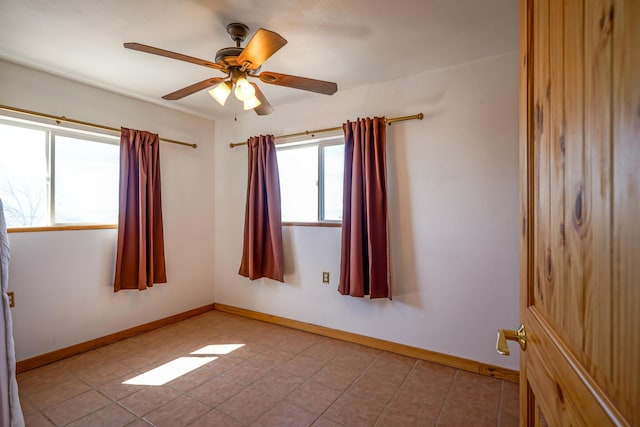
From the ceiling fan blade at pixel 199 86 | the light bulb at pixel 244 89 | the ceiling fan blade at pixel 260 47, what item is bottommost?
the light bulb at pixel 244 89

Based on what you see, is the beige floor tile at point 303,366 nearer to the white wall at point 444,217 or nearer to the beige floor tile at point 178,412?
the white wall at point 444,217

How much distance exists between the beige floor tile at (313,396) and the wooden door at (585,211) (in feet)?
4.89

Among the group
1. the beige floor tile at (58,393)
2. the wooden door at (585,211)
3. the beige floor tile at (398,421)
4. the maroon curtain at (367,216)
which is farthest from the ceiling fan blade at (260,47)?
the beige floor tile at (58,393)

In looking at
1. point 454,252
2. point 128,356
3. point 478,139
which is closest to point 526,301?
point 454,252

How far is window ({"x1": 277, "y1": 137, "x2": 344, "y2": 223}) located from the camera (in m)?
2.99

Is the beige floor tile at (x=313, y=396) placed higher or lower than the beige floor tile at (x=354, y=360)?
lower

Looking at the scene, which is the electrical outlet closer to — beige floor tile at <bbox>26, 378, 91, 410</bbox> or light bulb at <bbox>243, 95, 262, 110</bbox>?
light bulb at <bbox>243, 95, 262, 110</bbox>

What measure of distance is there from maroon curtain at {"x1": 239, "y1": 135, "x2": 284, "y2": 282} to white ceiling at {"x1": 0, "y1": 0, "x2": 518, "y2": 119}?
0.93m

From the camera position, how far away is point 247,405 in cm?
189

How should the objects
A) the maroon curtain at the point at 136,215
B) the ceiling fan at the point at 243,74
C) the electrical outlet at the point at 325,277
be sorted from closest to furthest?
the ceiling fan at the point at 243,74, the maroon curtain at the point at 136,215, the electrical outlet at the point at 325,277

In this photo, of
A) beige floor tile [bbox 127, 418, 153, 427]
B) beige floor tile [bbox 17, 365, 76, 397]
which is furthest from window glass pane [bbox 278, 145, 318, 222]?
beige floor tile [bbox 17, 365, 76, 397]

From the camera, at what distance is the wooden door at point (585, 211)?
12.8 inches

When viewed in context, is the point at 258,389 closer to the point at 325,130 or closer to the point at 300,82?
the point at 300,82

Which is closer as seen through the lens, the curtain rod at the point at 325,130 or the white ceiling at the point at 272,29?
the white ceiling at the point at 272,29
